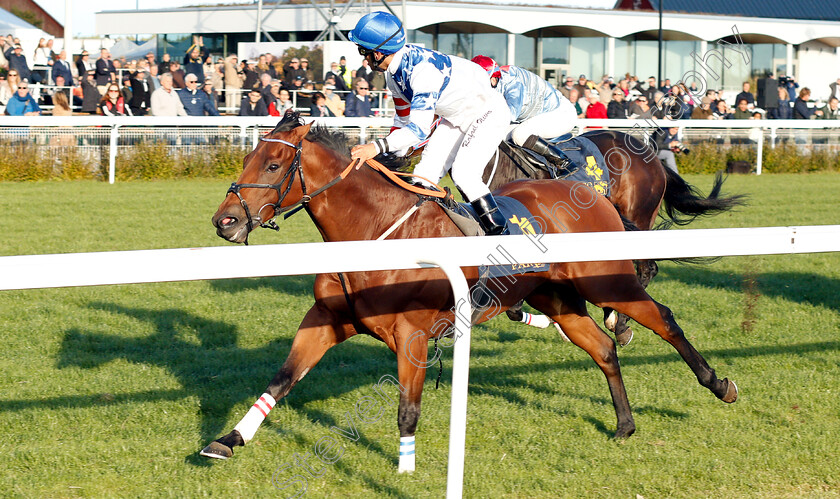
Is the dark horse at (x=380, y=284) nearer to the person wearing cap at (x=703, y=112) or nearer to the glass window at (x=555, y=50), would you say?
the person wearing cap at (x=703, y=112)

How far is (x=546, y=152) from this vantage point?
568 cm

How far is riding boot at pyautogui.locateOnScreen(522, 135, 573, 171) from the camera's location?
18.6ft

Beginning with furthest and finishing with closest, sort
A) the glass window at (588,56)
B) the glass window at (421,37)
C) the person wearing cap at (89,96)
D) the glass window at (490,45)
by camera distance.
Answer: the glass window at (588,56), the glass window at (490,45), the glass window at (421,37), the person wearing cap at (89,96)

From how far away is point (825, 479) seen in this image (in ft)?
11.1

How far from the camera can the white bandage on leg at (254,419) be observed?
11.1 ft

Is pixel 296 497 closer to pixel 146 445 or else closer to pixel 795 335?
pixel 146 445

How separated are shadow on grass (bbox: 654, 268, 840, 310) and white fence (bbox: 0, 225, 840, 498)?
3537mm

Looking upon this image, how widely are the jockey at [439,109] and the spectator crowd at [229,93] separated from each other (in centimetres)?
819

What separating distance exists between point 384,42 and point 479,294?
1.11 meters

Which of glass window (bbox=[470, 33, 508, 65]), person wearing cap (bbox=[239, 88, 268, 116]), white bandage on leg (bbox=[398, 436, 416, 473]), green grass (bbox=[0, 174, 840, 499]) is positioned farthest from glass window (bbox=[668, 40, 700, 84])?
white bandage on leg (bbox=[398, 436, 416, 473])

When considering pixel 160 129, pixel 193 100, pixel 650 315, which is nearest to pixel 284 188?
pixel 650 315

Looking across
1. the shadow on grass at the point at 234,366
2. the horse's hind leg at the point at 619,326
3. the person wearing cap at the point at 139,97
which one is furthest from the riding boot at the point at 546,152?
the person wearing cap at the point at 139,97

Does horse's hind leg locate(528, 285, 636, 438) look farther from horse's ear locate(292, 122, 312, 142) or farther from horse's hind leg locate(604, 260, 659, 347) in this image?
horse's ear locate(292, 122, 312, 142)

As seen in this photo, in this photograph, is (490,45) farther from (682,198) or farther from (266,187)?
(266,187)
